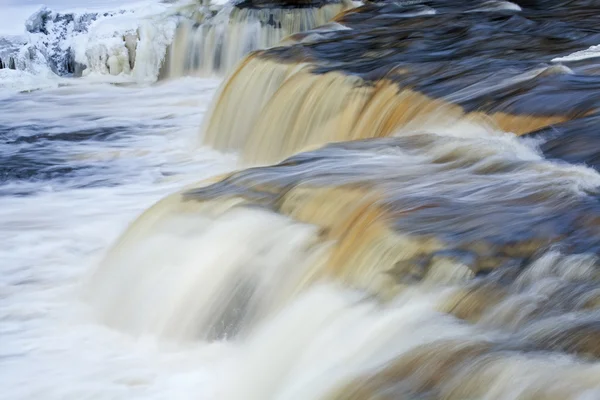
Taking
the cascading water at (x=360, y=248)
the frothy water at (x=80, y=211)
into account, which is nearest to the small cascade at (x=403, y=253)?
the cascading water at (x=360, y=248)

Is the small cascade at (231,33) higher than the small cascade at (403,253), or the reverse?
the small cascade at (403,253)

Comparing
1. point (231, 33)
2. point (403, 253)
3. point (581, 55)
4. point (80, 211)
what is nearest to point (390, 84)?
point (581, 55)

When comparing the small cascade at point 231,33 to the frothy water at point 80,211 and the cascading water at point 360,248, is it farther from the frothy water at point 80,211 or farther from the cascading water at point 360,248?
the cascading water at point 360,248

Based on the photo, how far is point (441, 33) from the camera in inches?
333

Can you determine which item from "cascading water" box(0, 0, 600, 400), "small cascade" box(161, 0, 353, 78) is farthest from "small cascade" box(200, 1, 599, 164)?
"small cascade" box(161, 0, 353, 78)

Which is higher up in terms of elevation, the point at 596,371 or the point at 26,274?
the point at 596,371

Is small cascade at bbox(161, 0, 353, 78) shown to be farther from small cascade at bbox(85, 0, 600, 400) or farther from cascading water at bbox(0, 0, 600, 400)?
small cascade at bbox(85, 0, 600, 400)

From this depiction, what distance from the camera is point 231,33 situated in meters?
11.5

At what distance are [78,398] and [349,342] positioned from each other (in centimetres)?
108

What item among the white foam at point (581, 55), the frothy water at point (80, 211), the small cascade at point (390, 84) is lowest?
the frothy water at point (80, 211)

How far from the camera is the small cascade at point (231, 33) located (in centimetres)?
1145

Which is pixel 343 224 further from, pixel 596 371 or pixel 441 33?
pixel 441 33

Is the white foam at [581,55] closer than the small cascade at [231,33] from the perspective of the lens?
Yes

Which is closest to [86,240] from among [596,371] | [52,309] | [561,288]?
[52,309]
